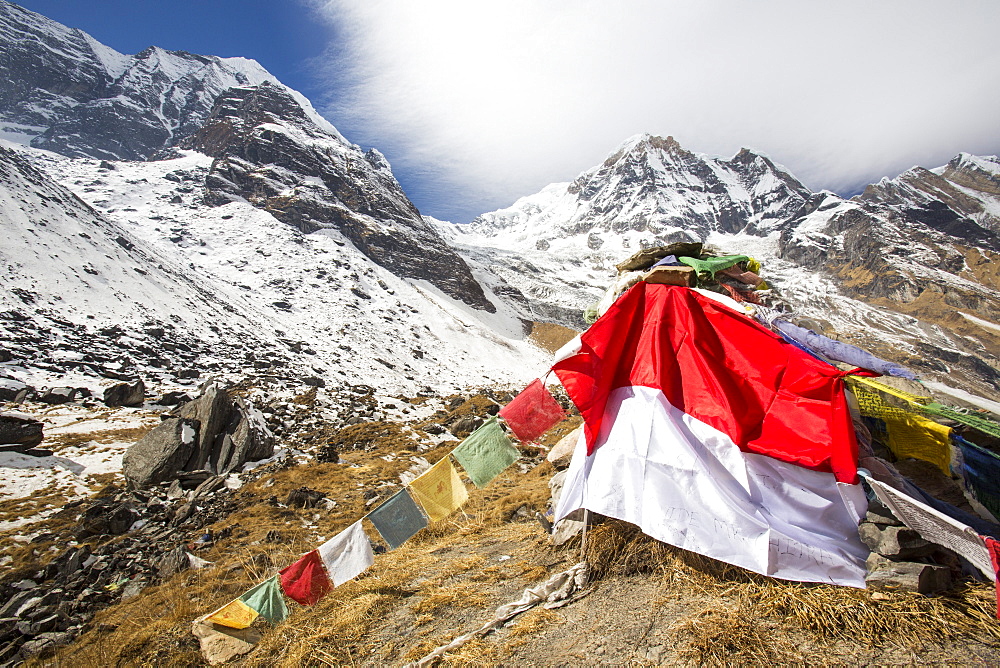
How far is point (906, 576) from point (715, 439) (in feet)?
5.58

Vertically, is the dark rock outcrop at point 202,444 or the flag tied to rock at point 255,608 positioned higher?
the dark rock outcrop at point 202,444

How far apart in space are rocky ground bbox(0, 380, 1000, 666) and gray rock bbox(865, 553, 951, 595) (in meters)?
0.07

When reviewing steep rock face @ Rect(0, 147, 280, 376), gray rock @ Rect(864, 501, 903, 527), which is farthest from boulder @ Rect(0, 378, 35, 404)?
gray rock @ Rect(864, 501, 903, 527)

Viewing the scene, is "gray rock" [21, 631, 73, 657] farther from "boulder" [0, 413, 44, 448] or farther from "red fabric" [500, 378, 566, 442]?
"boulder" [0, 413, 44, 448]

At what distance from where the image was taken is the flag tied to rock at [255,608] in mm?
4566

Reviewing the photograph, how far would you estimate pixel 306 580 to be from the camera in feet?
16.1

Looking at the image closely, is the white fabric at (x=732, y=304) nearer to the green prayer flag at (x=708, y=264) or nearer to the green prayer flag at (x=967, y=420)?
the green prayer flag at (x=708, y=264)

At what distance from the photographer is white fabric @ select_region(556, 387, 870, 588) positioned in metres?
3.54

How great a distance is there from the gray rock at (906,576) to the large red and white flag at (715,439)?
14 centimetres

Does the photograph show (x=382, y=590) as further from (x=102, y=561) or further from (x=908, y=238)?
(x=908, y=238)

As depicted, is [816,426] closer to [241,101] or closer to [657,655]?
[657,655]

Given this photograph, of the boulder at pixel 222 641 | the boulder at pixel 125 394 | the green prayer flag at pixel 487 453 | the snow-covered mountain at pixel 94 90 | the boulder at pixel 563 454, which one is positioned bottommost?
the boulder at pixel 563 454

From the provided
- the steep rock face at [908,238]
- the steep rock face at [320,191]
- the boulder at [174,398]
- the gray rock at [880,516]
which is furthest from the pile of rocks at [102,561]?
the steep rock face at [908,238]

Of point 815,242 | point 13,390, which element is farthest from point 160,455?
point 815,242
